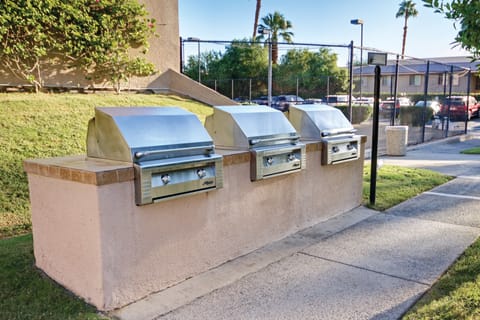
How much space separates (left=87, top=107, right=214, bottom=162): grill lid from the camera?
3230mm

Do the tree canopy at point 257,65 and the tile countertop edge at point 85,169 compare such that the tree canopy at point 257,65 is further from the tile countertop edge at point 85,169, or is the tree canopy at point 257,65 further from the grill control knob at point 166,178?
the grill control knob at point 166,178

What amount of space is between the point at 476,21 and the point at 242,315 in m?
2.87

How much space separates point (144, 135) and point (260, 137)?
1.38 m

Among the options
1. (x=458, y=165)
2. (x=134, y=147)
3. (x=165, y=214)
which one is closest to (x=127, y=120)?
(x=134, y=147)

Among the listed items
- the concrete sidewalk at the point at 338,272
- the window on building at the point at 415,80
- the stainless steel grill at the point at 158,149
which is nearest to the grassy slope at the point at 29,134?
the stainless steel grill at the point at 158,149

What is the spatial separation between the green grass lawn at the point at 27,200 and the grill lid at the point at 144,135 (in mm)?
1159

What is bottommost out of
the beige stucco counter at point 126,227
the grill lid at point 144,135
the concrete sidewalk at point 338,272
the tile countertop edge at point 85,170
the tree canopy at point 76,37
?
the concrete sidewalk at point 338,272

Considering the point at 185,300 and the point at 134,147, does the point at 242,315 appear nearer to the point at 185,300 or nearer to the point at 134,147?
the point at 185,300

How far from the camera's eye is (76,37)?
11.6 m

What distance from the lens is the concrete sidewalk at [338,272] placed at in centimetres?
319

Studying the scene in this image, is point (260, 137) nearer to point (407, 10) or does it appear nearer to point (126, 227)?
point (126, 227)

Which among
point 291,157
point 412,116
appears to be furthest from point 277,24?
point 291,157

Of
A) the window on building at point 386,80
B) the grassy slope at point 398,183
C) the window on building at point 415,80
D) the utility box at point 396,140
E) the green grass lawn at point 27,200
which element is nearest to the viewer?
the green grass lawn at point 27,200

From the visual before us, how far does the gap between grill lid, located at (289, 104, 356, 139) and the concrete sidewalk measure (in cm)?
115
